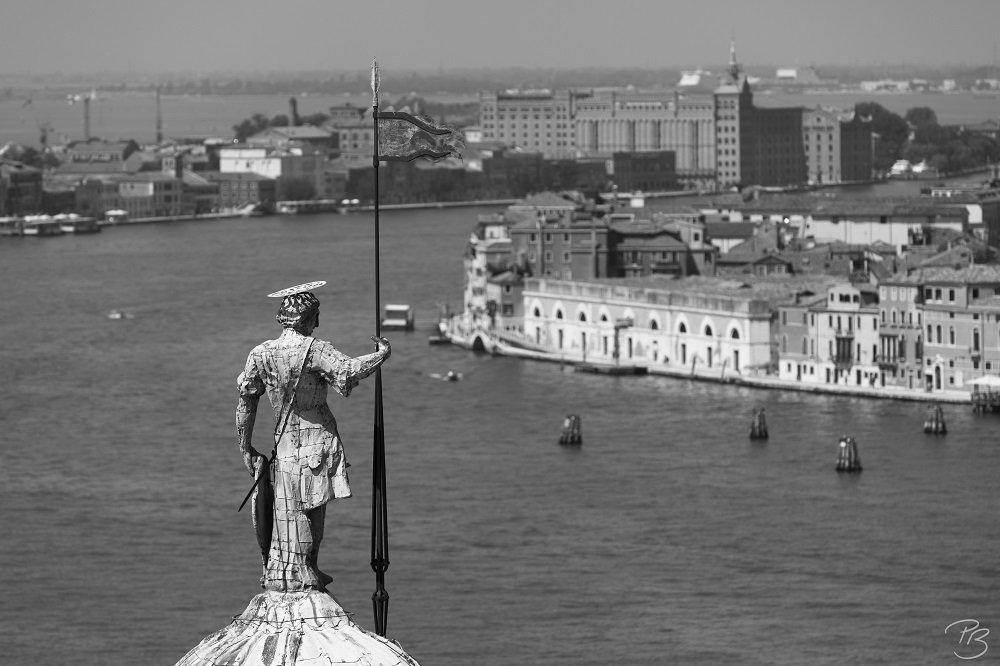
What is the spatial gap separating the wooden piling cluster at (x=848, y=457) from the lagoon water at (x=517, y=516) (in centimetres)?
14

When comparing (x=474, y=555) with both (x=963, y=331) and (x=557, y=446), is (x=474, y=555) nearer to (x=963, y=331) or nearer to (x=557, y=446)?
(x=557, y=446)

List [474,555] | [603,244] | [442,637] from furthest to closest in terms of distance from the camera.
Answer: [603,244]
[474,555]
[442,637]

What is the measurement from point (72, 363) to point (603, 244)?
22.8 feet

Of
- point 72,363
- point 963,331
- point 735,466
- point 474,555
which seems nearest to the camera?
point 474,555

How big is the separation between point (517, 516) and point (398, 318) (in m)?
14.6

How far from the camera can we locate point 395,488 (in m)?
20.4

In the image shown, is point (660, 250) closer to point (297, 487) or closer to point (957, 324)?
point (957, 324)

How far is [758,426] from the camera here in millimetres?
23422

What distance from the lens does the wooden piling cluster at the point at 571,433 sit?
23.1m

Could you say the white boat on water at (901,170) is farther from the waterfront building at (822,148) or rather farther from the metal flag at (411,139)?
the metal flag at (411,139)

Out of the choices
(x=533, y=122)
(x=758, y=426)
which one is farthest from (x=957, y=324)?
(x=533, y=122)

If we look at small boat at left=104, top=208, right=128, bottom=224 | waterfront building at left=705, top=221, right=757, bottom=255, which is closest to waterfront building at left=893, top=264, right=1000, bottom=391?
waterfront building at left=705, top=221, right=757, bottom=255

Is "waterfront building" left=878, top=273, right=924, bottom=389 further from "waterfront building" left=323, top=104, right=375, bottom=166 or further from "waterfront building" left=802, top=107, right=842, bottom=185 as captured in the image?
"waterfront building" left=802, top=107, right=842, bottom=185

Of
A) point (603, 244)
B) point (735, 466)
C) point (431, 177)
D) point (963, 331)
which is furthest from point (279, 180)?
point (735, 466)
